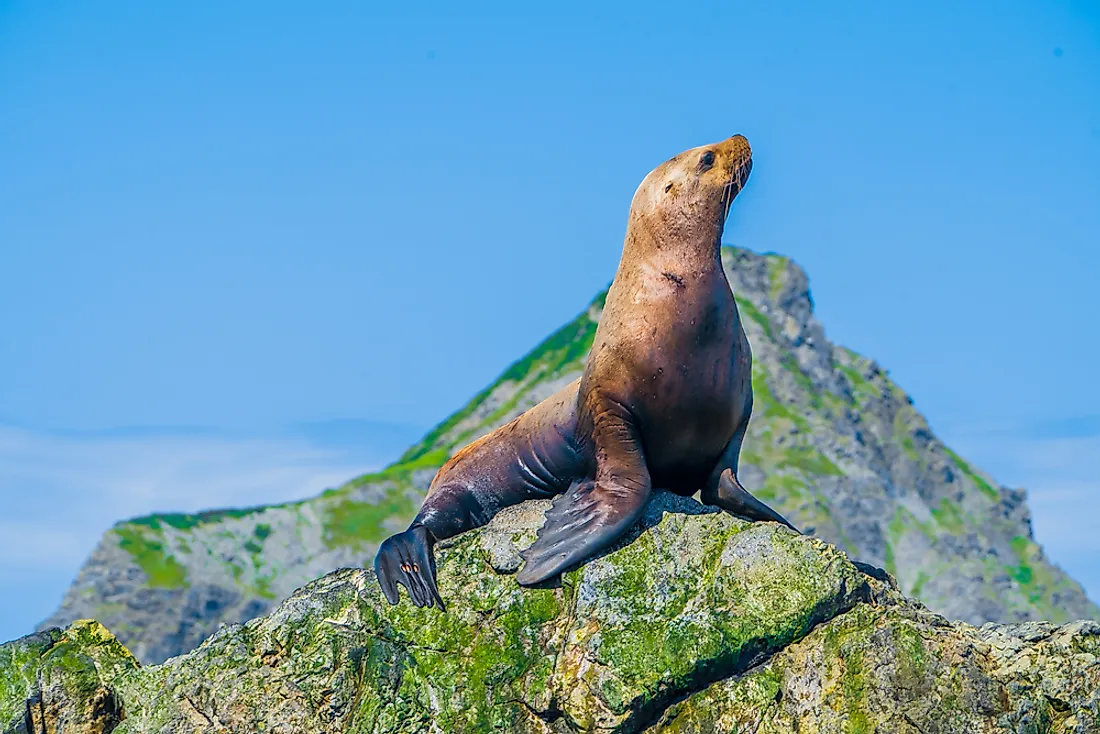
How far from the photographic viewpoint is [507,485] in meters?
10.8

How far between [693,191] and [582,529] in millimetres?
2193

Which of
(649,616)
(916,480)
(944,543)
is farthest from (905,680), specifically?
(916,480)

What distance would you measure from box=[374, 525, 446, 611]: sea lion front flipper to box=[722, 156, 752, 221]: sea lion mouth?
9.09ft

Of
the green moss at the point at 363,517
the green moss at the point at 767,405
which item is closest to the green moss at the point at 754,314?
the green moss at the point at 767,405

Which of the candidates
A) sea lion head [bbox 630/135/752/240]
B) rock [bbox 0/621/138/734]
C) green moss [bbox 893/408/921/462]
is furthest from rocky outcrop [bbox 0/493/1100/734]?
green moss [bbox 893/408/921/462]

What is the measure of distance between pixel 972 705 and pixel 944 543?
83.3m

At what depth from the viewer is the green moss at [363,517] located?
243 feet

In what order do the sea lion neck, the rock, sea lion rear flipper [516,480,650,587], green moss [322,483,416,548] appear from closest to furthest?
sea lion rear flipper [516,480,650,587]
the rock
the sea lion neck
green moss [322,483,416,548]

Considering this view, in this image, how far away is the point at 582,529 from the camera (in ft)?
31.9

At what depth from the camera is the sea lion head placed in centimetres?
1016

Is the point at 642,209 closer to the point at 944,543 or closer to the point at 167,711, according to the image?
the point at 167,711

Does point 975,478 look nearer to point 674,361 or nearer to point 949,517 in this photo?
point 949,517

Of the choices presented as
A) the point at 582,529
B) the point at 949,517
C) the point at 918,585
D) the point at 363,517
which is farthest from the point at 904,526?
the point at 582,529

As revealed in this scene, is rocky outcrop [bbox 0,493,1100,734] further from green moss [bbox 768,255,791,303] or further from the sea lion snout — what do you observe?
green moss [bbox 768,255,791,303]
